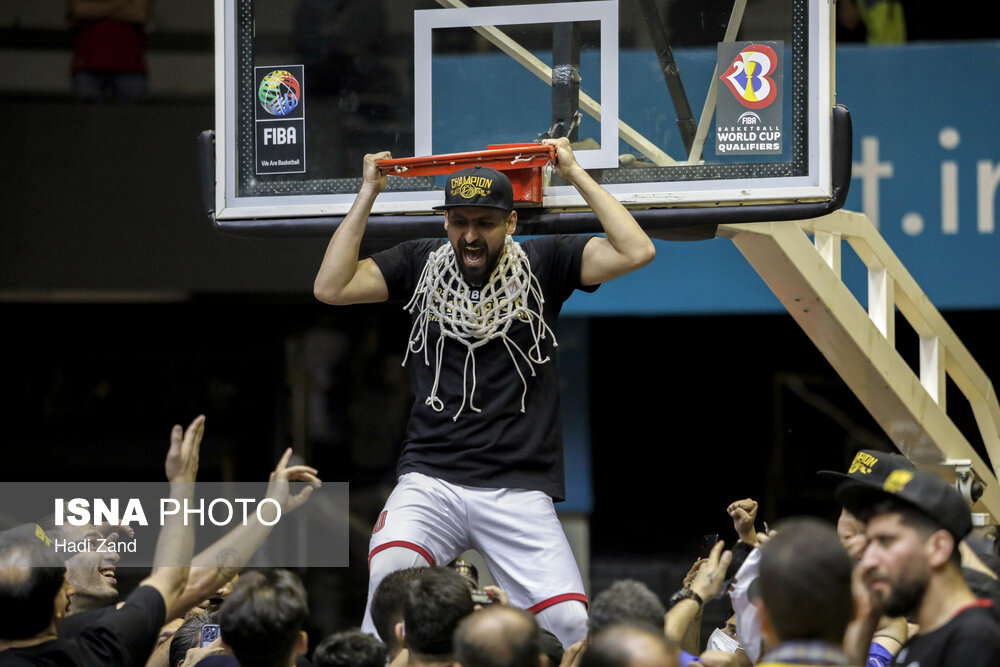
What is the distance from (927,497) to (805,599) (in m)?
0.62

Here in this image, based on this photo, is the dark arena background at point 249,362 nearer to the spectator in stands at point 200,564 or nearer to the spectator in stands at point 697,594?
the spectator in stands at point 200,564

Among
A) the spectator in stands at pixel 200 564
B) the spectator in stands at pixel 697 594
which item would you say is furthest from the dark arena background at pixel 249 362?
the spectator in stands at pixel 697 594

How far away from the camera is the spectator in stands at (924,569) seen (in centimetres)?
302

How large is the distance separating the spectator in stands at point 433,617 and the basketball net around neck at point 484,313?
127 centimetres

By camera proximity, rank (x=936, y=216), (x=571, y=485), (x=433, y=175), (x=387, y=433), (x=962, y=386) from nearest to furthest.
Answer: (x=433, y=175)
(x=962, y=386)
(x=936, y=216)
(x=571, y=485)
(x=387, y=433)

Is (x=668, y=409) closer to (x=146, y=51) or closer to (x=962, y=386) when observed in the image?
(x=962, y=386)

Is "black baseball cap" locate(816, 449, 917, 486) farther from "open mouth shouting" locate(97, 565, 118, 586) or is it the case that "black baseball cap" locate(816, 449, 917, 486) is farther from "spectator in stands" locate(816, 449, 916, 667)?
"open mouth shouting" locate(97, 565, 118, 586)

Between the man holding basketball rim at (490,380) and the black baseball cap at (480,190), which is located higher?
the black baseball cap at (480,190)

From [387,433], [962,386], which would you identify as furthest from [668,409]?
[962,386]

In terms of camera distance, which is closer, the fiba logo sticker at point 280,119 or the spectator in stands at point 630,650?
the spectator in stands at point 630,650

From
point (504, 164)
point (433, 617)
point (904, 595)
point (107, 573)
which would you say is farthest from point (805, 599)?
point (107, 573)

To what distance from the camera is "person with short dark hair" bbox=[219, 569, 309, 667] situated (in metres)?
3.35

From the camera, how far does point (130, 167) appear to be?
8711 mm

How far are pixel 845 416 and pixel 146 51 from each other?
17.0 feet
